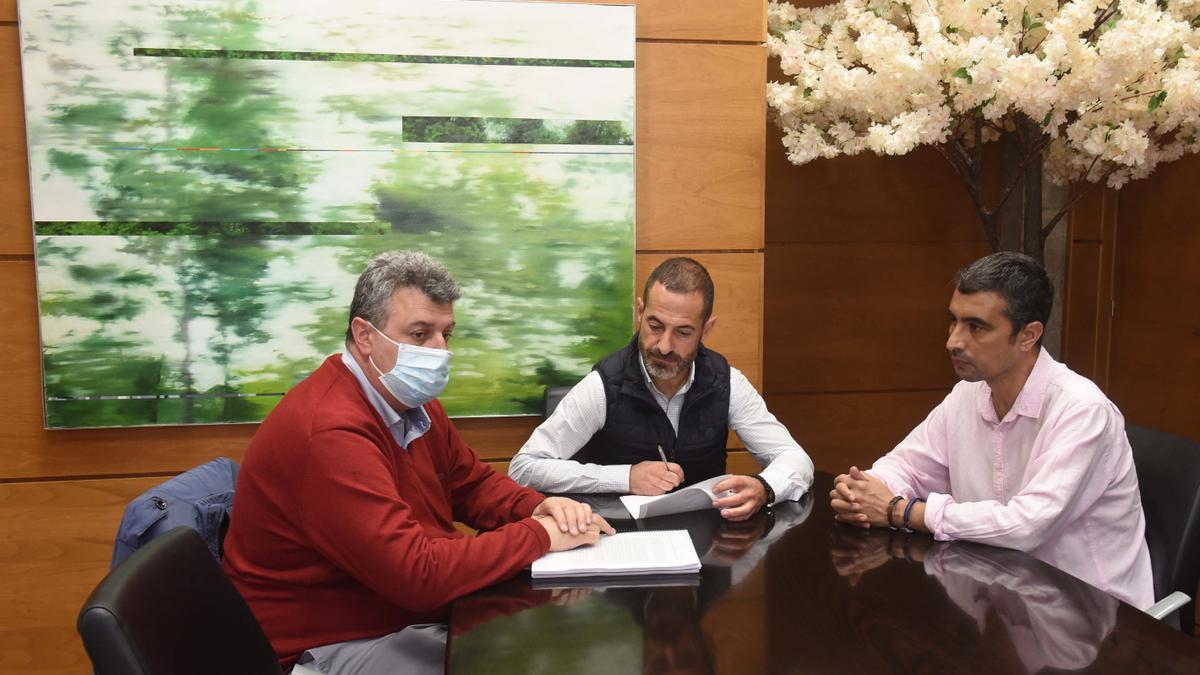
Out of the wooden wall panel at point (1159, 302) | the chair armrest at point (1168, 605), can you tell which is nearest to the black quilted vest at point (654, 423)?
the chair armrest at point (1168, 605)

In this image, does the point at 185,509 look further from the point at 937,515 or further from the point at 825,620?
the point at 937,515

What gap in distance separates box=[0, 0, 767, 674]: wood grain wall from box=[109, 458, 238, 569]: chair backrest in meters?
1.10

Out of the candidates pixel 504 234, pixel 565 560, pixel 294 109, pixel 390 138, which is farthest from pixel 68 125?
pixel 565 560

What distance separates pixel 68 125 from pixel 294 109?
72cm

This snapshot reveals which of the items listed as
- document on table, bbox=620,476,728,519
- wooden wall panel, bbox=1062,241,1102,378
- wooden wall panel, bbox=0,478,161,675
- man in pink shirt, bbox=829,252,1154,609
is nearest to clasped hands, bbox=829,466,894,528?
man in pink shirt, bbox=829,252,1154,609

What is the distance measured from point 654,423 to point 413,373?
0.95m

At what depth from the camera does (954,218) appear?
4465mm

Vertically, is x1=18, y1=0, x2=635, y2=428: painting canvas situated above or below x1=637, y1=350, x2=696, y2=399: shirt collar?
above

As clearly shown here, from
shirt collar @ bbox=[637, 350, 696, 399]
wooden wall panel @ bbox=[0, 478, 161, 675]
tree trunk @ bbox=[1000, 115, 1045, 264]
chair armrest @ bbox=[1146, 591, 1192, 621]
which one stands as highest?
tree trunk @ bbox=[1000, 115, 1045, 264]

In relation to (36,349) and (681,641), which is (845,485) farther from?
(36,349)

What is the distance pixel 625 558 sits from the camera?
6.18ft

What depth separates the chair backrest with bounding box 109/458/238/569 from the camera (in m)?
1.89

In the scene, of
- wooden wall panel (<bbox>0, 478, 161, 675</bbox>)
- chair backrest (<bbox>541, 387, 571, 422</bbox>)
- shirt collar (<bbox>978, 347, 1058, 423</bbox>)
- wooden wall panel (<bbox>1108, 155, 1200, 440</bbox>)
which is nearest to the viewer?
shirt collar (<bbox>978, 347, 1058, 423</bbox>)

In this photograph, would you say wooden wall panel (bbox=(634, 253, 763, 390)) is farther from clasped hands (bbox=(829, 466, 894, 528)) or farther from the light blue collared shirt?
the light blue collared shirt
